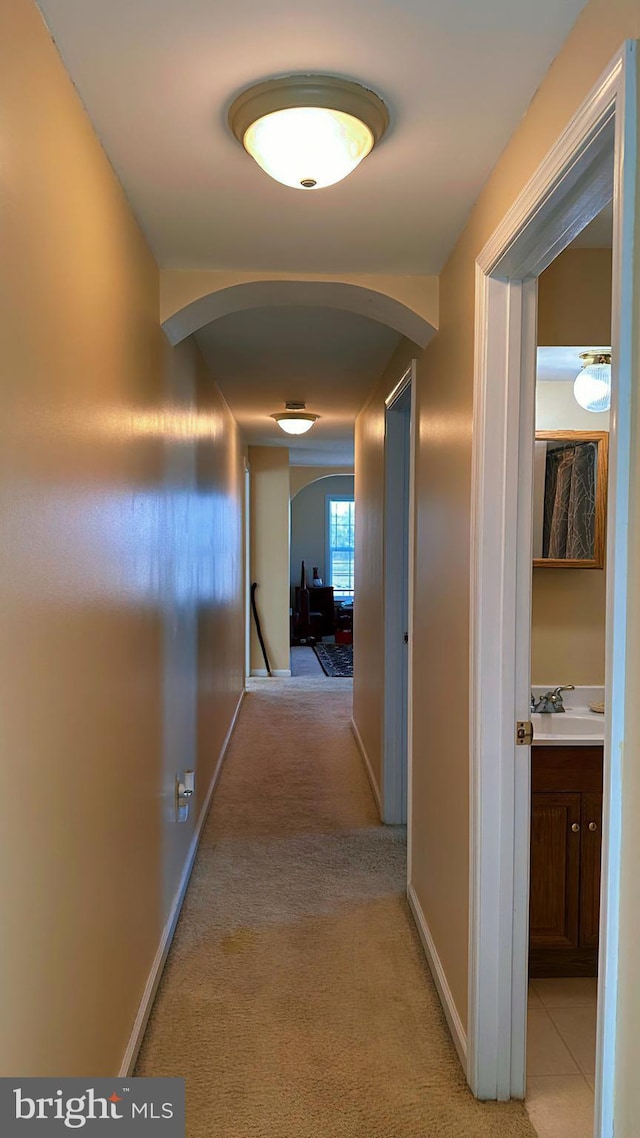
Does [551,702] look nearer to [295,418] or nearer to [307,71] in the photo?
[307,71]

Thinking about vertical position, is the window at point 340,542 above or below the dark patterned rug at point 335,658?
above

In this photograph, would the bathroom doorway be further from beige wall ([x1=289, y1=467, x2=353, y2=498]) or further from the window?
the window

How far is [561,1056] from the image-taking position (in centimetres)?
216

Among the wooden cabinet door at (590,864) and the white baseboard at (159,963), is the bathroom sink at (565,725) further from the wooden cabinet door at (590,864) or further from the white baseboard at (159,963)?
the white baseboard at (159,963)

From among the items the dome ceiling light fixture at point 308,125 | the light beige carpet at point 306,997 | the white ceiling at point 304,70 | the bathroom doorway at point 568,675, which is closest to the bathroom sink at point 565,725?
the bathroom doorway at point 568,675

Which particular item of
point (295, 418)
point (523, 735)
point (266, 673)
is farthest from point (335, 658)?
point (523, 735)

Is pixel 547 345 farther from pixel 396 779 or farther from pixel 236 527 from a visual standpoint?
pixel 236 527

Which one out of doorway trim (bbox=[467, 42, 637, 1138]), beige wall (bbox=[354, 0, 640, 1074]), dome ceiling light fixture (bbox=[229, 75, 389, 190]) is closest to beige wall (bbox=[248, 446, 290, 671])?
beige wall (bbox=[354, 0, 640, 1074])

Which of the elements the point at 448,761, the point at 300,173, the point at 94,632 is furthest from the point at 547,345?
the point at 94,632

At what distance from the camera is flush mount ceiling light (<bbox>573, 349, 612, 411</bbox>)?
8.21ft

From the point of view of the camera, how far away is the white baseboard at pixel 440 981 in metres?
2.11

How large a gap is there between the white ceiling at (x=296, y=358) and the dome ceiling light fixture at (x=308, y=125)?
1455 millimetres

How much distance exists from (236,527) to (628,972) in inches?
213

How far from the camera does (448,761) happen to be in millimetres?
2332
